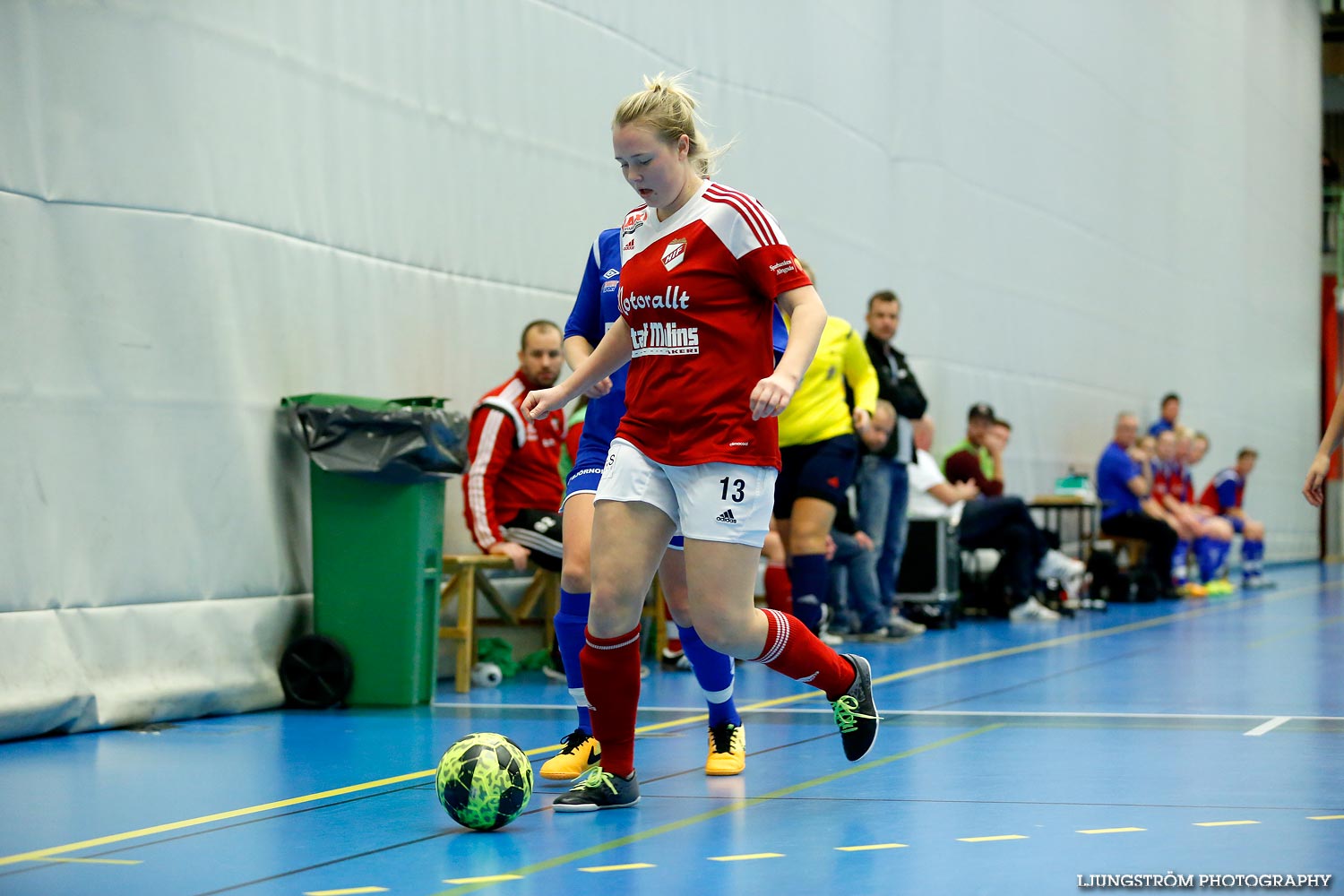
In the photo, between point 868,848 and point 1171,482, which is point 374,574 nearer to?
point 868,848

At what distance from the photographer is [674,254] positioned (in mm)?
4129

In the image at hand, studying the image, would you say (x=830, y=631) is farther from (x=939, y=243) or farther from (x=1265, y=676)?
(x=939, y=243)

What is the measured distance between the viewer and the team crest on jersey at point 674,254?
412 centimetres

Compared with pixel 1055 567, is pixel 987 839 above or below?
below

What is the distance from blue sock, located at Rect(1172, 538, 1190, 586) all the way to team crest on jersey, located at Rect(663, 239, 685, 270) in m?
13.5

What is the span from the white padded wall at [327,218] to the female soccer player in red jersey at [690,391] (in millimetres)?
2763

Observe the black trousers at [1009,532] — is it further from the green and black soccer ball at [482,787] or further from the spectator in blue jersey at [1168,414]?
the green and black soccer ball at [482,787]

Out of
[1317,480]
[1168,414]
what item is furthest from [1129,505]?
[1317,480]

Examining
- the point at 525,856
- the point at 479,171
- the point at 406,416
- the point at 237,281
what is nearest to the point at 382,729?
the point at 406,416

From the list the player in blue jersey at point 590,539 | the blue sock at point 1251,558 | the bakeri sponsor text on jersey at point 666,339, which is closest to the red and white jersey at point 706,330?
the bakeri sponsor text on jersey at point 666,339

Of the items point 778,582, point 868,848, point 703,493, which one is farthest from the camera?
point 778,582

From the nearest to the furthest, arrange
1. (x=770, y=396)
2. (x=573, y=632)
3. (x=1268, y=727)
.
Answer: (x=770, y=396) < (x=573, y=632) < (x=1268, y=727)

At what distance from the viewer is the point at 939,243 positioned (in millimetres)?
14484

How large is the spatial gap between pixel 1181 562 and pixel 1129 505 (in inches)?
84.7
